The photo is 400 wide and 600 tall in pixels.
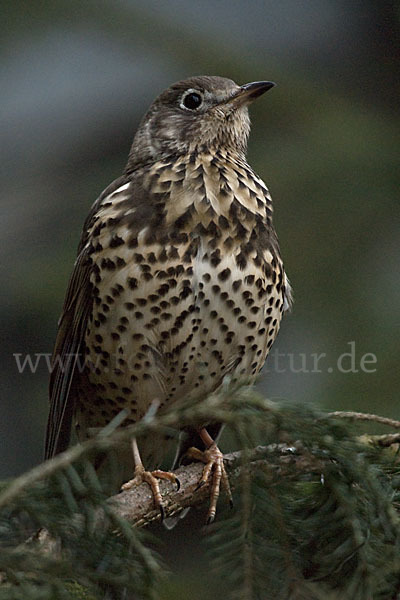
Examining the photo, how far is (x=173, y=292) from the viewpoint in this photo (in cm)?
238

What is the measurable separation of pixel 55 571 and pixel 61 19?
2.98 m

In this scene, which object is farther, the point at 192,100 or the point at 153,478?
the point at 192,100

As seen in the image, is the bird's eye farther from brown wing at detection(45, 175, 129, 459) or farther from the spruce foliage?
the spruce foliage

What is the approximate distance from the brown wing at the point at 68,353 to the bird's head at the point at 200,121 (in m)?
0.46

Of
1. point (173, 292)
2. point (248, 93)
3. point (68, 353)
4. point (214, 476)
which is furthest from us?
point (248, 93)

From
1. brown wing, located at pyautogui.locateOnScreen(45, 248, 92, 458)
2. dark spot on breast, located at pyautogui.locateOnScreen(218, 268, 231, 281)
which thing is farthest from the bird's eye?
dark spot on breast, located at pyautogui.locateOnScreen(218, 268, 231, 281)

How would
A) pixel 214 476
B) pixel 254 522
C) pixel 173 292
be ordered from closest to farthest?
pixel 254 522 < pixel 214 476 < pixel 173 292

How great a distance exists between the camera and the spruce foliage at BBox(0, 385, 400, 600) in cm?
116

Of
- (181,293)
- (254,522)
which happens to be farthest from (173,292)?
(254,522)

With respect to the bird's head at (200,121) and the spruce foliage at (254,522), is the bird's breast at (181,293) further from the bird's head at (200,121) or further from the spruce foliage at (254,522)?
the spruce foliage at (254,522)

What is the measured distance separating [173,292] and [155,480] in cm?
51

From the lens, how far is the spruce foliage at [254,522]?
1155 millimetres

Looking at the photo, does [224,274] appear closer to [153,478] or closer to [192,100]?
[153,478]

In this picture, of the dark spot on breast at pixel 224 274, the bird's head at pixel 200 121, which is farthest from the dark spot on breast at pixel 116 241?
the bird's head at pixel 200 121
